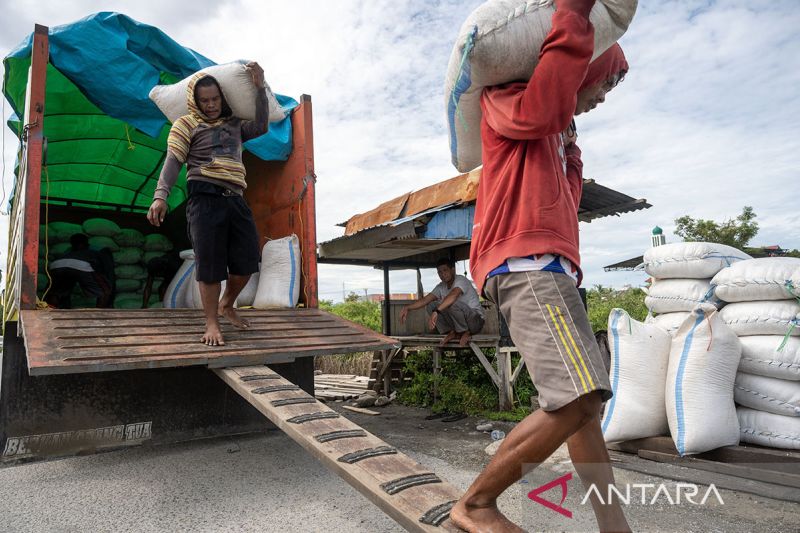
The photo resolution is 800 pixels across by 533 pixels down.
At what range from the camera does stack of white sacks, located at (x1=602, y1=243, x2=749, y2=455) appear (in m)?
2.98

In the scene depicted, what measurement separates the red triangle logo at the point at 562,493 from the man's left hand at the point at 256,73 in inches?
126

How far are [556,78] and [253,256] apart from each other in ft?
8.99

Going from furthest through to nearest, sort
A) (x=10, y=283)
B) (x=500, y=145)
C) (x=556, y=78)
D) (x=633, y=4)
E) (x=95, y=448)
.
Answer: (x=10, y=283) → (x=95, y=448) → (x=500, y=145) → (x=633, y=4) → (x=556, y=78)

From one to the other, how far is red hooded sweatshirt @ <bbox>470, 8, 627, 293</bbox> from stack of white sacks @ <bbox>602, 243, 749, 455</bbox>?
188 centimetres

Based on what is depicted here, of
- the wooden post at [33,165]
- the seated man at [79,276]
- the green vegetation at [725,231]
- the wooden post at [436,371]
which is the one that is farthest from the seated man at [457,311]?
the green vegetation at [725,231]

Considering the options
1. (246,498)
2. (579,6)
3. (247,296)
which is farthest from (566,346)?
(247,296)

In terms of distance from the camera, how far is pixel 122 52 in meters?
4.08

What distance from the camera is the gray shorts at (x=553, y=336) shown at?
1.43 meters

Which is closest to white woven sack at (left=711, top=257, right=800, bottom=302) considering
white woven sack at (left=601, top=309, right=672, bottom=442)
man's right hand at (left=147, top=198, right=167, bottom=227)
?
white woven sack at (left=601, top=309, right=672, bottom=442)

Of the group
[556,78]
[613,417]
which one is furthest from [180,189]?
[556,78]

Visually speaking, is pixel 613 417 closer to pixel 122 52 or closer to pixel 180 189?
pixel 122 52

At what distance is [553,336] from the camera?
1.47m

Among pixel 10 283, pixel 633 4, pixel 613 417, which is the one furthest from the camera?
pixel 10 283

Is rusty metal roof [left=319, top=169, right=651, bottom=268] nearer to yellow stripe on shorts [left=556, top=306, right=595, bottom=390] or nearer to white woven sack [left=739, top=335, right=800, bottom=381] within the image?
white woven sack [left=739, top=335, right=800, bottom=381]
